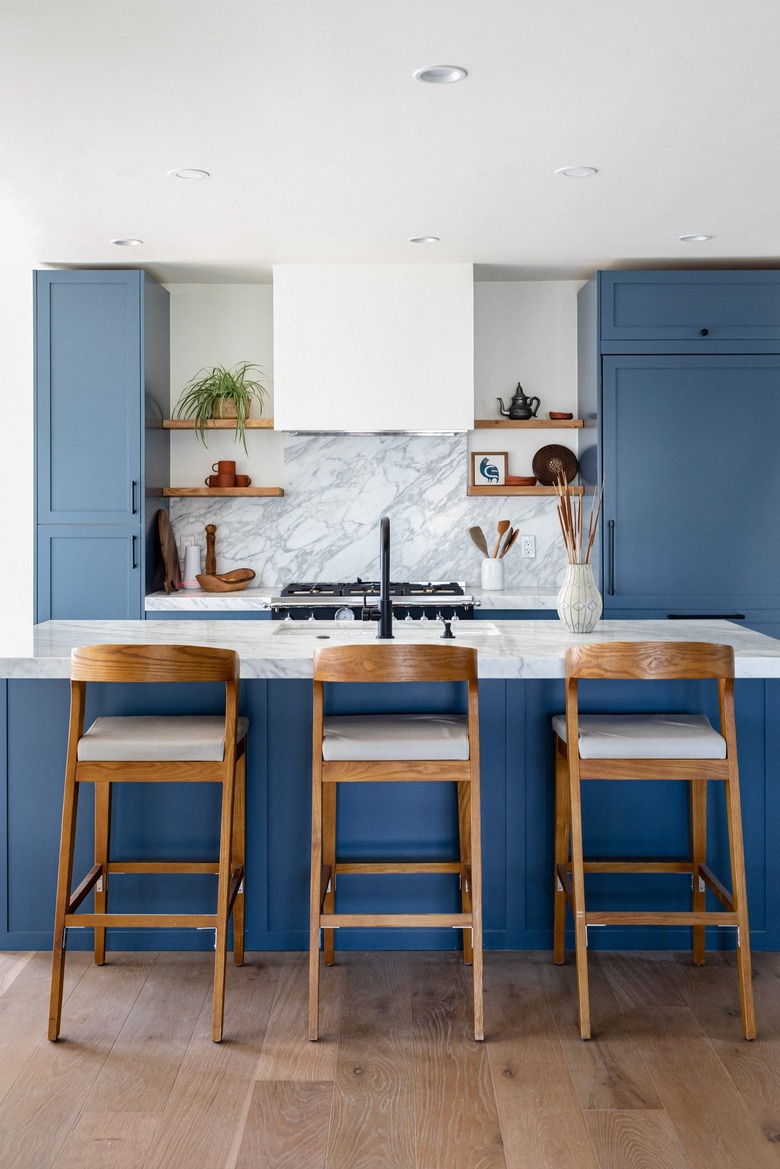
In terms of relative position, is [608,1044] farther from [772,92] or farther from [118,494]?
[118,494]

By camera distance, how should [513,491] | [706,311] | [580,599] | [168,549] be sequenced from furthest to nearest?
1. [513,491]
2. [168,549]
3. [706,311]
4. [580,599]

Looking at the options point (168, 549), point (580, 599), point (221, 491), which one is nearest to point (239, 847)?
point (580, 599)

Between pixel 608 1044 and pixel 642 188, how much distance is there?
277 cm

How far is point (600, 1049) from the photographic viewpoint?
223 centimetres

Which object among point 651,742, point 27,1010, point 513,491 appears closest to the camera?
point 651,742

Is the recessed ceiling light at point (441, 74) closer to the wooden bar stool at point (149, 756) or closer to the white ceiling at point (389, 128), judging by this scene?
the white ceiling at point (389, 128)

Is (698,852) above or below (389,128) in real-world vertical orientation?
below

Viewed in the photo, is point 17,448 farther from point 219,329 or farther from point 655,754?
point 655,754

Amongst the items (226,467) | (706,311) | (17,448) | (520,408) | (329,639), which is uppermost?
(706,311)

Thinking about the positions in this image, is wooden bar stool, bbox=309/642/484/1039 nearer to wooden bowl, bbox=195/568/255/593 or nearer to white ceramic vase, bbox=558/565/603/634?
white ceramic vase, bbox=558/565/603/634

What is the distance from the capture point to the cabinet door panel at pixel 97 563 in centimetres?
443

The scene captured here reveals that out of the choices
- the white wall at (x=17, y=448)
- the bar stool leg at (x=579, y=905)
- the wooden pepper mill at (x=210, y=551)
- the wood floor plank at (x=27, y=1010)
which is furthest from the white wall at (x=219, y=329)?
the bar stool leg at (x=579, y=905)

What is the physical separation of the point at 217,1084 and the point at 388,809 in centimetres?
85

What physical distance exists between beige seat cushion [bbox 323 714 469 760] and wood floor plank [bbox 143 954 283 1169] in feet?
2.30
